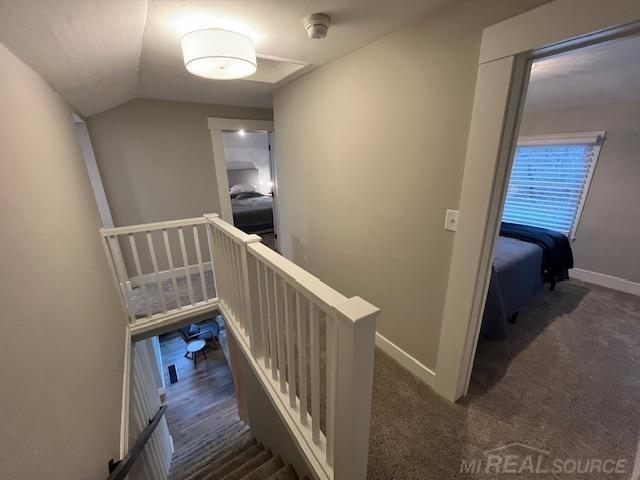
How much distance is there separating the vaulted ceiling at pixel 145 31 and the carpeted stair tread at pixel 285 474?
7.87 ft

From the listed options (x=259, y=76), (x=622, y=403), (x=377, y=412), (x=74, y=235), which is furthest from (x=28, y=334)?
(x=622, y=403)

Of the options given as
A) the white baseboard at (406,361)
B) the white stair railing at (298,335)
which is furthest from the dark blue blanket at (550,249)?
the white stair railing at (298,335)

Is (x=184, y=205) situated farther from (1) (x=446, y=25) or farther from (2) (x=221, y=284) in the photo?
(1) (x=446, y=25)

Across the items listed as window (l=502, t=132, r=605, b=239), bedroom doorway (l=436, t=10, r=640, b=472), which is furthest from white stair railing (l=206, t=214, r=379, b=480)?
window (l=502, t=132, r=605, b=239)

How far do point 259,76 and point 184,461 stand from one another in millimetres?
3971

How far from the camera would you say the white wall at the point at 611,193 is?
9.20ft

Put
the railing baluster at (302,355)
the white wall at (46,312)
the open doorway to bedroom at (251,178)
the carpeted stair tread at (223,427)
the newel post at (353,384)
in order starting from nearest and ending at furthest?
the white wall at (46,312) < the newel post at (353,384) < the railing baluster at (302,355) < the carpeted stair tread at (223,427) < the open doorway to bedroom at (251,178)

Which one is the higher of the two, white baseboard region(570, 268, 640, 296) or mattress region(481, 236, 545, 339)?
mattress region(481, 236, 545, 339)

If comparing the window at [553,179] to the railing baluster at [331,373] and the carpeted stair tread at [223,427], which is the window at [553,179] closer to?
the railing baluster at [331,373]

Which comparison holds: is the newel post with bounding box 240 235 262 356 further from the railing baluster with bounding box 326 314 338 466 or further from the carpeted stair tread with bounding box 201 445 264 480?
the carpeted stair tread with bounding box 201 445 264 480

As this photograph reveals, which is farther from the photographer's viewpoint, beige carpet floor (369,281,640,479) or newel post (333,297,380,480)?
beige carpet floor (369,281,640,479)

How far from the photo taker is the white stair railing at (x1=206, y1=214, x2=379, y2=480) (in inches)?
31.6

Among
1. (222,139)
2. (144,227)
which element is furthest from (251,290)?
(222,139)

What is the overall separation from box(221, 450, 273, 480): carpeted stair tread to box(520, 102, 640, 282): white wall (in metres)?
4.26
